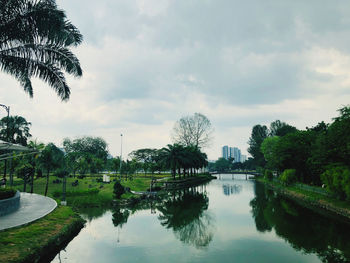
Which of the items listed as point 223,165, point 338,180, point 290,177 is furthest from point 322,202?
point 223,165

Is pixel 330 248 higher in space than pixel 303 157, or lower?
lower

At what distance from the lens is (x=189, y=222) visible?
77.0ft

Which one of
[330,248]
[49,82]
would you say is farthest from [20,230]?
[330,248]

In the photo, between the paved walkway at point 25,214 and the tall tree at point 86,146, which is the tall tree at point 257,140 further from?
the paved walkway at point 25,214

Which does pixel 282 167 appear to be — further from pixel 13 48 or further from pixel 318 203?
pixel 13 48

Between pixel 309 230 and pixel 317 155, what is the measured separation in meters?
14.2

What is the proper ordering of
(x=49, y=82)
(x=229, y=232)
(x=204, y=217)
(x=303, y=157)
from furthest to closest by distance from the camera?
(x=303, y=157)
(x=204, y=217)
(x=229, y=232)
(x=49, y=82)

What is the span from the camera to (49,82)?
14320mm

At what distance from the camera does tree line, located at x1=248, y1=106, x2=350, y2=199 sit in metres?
26.3

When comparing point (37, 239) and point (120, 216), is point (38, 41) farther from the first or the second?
point (120, 216)

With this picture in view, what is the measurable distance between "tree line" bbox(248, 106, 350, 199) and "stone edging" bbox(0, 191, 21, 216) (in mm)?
28894

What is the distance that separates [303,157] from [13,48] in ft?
160

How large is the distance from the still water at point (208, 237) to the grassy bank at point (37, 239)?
2.45 ft

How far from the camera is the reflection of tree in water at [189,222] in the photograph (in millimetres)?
17961
